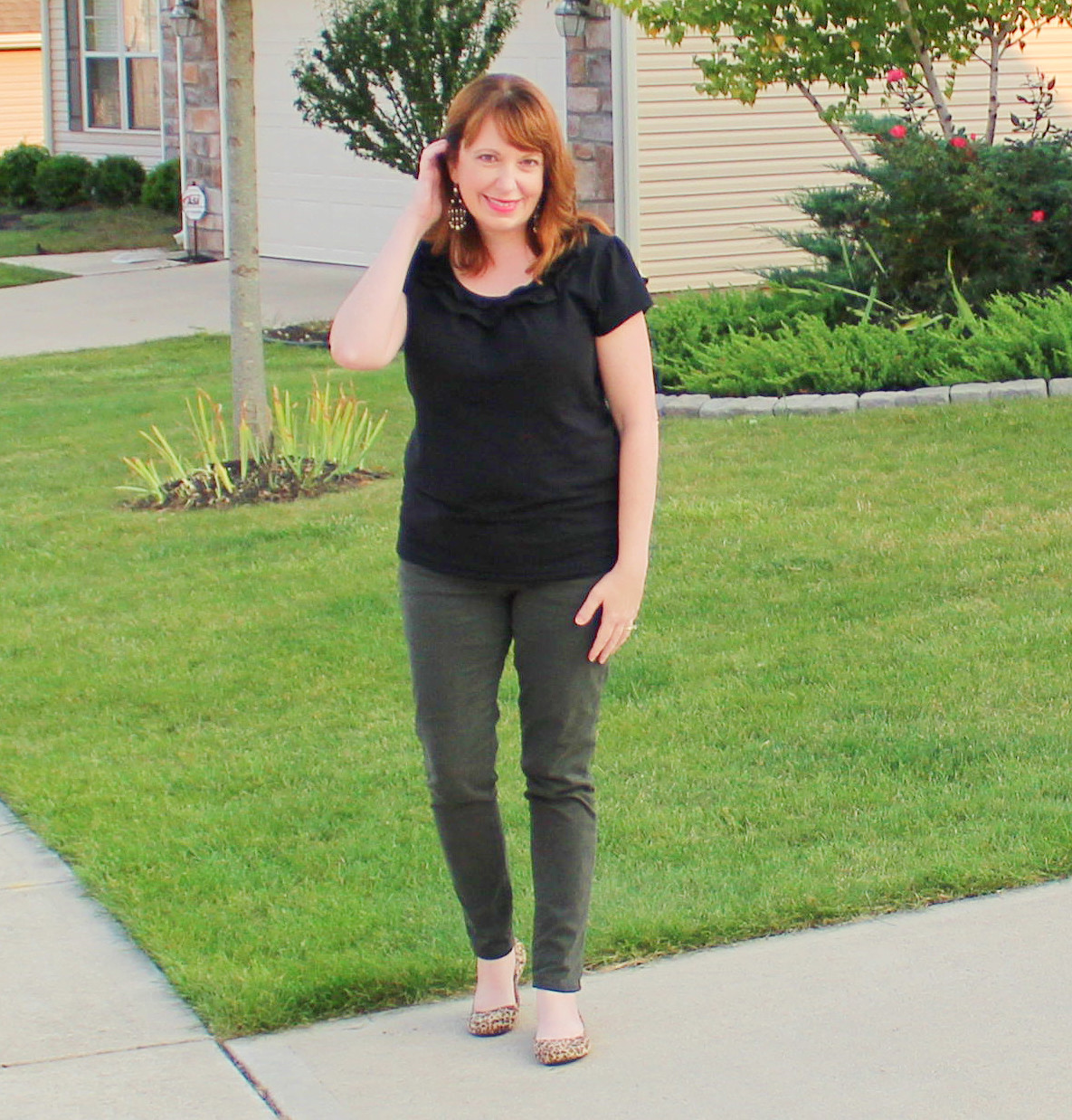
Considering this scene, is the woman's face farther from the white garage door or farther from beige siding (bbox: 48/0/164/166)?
beige siding (bbox: 48/0/164/166)

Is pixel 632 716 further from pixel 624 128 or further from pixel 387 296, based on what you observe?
pixel 624 128

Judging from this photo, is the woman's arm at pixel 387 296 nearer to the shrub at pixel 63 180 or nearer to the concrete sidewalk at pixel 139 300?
the concrete sidewalk at pixel 139 300

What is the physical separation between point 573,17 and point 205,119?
18.0 feet

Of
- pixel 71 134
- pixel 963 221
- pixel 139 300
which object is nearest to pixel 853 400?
pixel 963 221

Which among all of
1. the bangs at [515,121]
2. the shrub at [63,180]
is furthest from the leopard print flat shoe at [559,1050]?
the shrub at [63,180]

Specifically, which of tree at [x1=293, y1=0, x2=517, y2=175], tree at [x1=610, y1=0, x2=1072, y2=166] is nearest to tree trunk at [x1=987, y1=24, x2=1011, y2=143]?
tree at [x1=610, y1=0, x2=1072, y2=166]

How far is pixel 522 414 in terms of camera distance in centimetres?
312

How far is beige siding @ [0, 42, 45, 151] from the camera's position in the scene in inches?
1230

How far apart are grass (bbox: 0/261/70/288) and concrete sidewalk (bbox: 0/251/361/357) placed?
0.64ft

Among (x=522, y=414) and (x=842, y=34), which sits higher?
(x=842, y=34)

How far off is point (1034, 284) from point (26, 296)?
9.48 m

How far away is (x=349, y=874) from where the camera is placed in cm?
411

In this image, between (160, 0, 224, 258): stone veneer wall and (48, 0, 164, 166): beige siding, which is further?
(48, 0, 164, 166): beige siding

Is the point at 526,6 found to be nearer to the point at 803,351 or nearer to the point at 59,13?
the point at 803,351
